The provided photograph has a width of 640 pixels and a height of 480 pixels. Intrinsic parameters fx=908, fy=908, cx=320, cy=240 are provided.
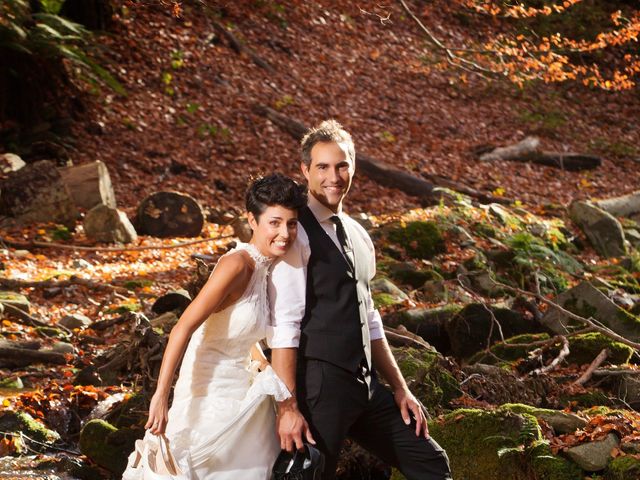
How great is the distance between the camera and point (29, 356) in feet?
25.0

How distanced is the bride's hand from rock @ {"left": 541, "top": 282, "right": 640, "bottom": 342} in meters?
4.80

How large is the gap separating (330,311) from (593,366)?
360cm

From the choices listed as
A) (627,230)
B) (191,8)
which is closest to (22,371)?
(627,230)

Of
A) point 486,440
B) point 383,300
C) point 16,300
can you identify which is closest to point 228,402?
point 486,440

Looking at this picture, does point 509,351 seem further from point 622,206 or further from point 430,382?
point 622,206

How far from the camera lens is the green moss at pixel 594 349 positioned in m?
6.68

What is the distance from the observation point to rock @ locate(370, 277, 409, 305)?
859 centimetres

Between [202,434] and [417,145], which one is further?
[417,145]

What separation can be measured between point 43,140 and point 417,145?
631 cm

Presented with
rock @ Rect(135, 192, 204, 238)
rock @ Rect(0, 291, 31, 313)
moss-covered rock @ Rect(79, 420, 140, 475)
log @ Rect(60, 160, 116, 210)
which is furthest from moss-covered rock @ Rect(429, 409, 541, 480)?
log @ Rect(60, 160, 116, 210)

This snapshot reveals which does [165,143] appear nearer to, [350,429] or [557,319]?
[557,319]

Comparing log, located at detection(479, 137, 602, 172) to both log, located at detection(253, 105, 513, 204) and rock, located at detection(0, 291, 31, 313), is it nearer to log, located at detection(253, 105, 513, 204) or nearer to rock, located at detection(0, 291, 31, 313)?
log, located at detection(253, 105, 513, 204)

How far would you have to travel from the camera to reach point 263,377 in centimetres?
327

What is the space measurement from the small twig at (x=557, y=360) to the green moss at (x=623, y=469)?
135cm
